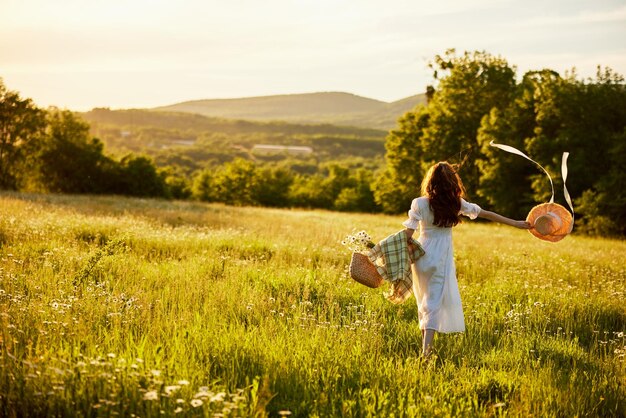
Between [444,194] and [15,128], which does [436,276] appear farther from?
[15,128]

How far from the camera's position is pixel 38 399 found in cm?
383

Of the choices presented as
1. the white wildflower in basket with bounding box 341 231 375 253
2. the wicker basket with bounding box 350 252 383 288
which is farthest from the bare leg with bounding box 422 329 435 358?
the white wildflower in basket with bounding box 341 231 375 253

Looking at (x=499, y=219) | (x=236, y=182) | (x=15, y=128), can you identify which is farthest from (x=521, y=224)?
(x=236, y=182)

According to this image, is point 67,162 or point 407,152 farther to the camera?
point 407,152

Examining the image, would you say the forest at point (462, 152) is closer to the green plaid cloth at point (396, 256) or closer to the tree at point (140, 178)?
the tree at point (140, 178)

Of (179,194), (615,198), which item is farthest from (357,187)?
(615,198)

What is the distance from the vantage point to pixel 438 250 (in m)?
6.30

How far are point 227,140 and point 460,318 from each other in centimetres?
18898

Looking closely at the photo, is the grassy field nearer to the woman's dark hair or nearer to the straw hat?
the straw hat

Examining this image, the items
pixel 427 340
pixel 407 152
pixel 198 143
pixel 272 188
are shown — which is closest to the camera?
pixel 427 340

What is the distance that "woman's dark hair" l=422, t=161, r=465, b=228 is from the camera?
6.21 metres

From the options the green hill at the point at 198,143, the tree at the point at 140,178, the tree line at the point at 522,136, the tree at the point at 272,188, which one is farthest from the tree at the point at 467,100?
the green hill at the point at 198,143

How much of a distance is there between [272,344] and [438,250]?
2.24 m

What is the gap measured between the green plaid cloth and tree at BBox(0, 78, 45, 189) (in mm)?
55163
